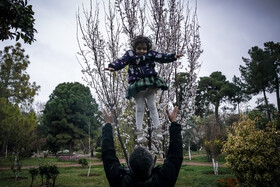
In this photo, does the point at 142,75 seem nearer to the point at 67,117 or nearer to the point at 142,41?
the point at 142,41

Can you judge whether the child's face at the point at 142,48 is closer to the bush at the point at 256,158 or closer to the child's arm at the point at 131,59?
the child's arm at the point at 131,59

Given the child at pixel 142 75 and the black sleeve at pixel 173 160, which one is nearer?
the black sleeve at pixel 173 160

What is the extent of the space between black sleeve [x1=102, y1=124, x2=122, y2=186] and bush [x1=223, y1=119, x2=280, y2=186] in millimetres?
7443

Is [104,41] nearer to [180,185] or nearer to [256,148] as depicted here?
[256,148]

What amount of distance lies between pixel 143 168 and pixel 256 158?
7617mm

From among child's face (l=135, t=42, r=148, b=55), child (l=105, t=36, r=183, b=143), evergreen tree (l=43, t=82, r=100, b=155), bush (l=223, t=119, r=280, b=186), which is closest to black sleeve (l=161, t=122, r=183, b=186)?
child (l=105, t=36, r=183, b=143)

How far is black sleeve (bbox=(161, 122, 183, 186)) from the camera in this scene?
1.59 meters

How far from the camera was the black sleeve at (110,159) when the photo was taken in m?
1.60

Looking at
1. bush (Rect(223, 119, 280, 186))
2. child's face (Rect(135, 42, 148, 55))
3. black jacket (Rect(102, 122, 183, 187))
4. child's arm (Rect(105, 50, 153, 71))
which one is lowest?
bush (Rect(223, 119, 280, 186))

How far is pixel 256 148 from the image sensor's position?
7.58 meters

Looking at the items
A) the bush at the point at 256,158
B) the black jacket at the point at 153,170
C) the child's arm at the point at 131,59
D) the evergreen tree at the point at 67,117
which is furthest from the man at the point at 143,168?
the evergreen tree at the point at 67,117

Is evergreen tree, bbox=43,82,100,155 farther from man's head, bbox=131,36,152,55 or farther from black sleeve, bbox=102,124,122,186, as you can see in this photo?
black sleeve, bbox=102,124,122,186

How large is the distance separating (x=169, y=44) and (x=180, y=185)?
327 inches

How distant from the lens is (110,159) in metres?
1.72
